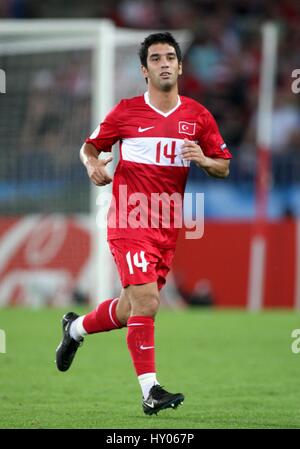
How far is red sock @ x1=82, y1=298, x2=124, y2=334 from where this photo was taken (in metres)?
7.23

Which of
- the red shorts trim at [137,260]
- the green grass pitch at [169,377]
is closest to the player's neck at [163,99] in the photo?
the red shorts trim at [137,260]

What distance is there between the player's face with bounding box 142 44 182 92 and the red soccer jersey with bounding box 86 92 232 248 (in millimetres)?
188

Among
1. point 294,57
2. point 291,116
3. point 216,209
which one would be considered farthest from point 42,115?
point 294,57

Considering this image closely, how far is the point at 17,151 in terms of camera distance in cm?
1508

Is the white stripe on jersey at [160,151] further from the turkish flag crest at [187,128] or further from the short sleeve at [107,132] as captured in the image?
the short sleeve at [107,132]

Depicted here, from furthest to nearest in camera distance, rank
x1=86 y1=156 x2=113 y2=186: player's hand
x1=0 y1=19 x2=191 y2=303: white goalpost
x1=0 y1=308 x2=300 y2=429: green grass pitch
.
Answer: x1=0 y1=19 x2=191 y2=303: white goalpost
x1=86 y1=156 x2=113 y2=186: player's hand
x1=0 y1=308 x2=300 y2=429: green grass pitch

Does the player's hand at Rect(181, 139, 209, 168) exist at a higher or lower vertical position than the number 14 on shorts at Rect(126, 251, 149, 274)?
higher

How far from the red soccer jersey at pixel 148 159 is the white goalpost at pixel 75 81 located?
22.5 feet

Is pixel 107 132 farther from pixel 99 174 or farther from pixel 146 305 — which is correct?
pixel 146 305

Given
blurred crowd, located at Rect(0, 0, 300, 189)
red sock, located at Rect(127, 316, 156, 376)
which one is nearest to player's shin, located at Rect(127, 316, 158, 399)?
red sock, located at Rect(127, 316, 156, 376)

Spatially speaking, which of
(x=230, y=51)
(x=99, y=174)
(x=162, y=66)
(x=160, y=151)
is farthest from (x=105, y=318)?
(x=230, y=51)

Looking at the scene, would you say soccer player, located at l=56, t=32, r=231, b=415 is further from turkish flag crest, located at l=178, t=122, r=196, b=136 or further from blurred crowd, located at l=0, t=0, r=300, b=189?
blurred crowd, located at l=0, t=0, r=300, b=189

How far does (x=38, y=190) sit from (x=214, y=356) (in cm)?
574

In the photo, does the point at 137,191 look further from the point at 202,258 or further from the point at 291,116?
the point at 291,116
